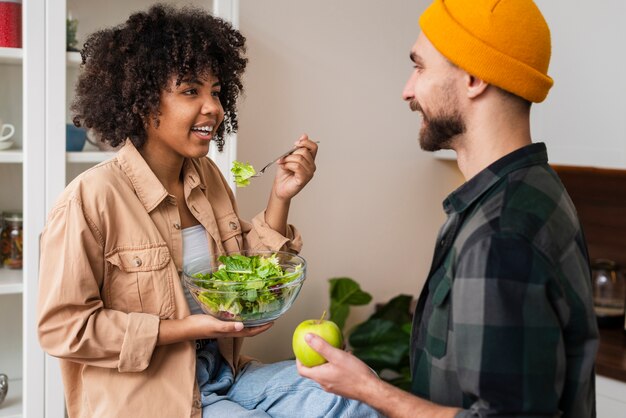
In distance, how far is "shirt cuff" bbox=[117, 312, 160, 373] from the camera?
1.59 m

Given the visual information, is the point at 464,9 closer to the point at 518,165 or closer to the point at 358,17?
the point at 518,165

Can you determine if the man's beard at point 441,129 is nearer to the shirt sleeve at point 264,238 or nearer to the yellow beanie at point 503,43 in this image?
the yellow beanie at point 503,43

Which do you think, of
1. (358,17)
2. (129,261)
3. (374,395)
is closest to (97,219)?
(129,261)

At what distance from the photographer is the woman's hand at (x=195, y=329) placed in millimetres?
1579

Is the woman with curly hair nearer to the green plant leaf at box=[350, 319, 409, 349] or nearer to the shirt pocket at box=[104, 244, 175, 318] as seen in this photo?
the shirt pocket at box=[104, 244, 175, 318]

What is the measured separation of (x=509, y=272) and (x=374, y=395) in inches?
13.1

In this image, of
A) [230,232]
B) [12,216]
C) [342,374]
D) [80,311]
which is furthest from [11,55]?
[342,374]

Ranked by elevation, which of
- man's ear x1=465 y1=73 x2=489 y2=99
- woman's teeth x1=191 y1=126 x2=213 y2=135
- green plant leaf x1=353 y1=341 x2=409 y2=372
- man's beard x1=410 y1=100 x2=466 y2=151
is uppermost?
man's ear x1=465 y1=73 x2=489 y2=99

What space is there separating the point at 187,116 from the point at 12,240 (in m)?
0.85

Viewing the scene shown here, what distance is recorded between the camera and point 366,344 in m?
2.92

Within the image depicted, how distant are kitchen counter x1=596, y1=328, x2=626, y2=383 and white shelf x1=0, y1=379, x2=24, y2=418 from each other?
1.86m

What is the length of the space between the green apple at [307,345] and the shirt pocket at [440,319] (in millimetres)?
194

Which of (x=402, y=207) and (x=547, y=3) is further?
(x=402, y=207)

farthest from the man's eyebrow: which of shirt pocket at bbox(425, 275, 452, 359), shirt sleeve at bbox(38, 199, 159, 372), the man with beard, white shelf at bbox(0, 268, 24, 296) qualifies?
white shelf at bbox(0, 268, 24, 296)
